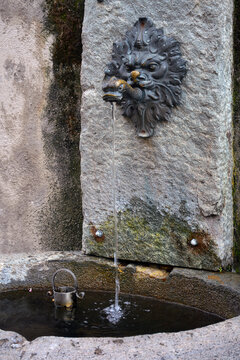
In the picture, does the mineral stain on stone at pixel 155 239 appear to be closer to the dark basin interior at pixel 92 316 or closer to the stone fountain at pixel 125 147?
the stone fountain at pixel 125 147

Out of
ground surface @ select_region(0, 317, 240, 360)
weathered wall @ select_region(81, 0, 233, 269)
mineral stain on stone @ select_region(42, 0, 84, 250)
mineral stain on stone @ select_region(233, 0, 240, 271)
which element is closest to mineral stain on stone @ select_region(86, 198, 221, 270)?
weathered wall @ select_region(81, 0, 233, 269)

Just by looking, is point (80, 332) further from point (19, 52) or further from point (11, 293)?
point (19, 52)

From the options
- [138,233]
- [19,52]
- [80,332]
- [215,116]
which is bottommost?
[80,332]

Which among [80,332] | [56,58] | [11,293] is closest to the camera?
[80,332]

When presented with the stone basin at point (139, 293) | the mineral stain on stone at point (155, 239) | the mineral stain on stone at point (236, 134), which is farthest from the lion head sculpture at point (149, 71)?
the stone basin at point (139, 293)

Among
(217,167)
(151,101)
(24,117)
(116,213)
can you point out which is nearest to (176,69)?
(151,101)

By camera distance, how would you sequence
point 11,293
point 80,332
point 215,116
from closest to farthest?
point 80,332 → point 215,116 → point 11,293

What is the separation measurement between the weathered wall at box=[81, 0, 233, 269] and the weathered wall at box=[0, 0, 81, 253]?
0.29 m

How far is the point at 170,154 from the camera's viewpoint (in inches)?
85.6

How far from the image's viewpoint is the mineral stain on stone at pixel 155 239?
2.18 metres

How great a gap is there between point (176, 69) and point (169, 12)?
239mm

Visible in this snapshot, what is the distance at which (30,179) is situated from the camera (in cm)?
270

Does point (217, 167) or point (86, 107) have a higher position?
point (86, 107)

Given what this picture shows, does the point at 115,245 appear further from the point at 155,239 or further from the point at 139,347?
the point at 139,347
